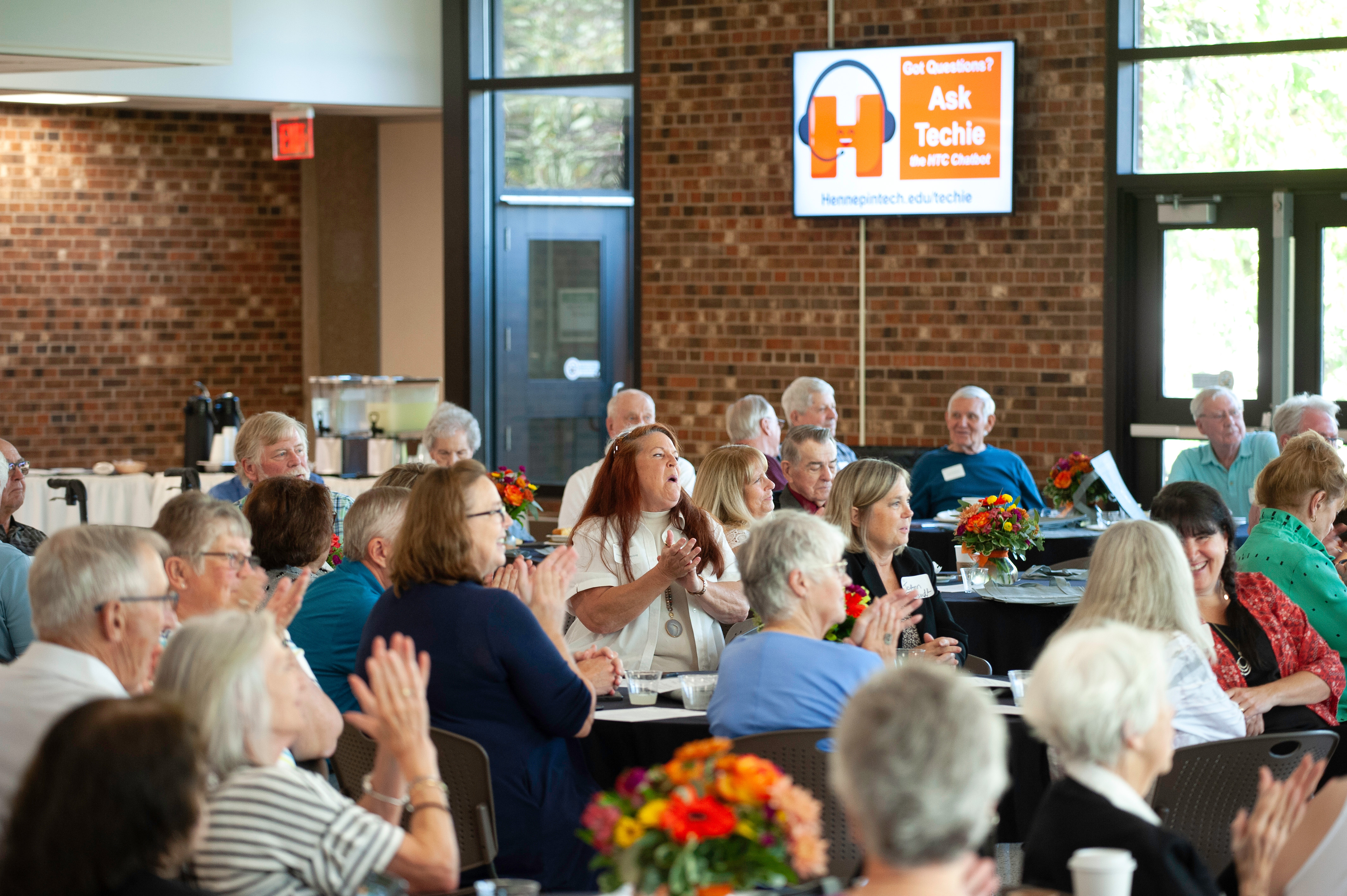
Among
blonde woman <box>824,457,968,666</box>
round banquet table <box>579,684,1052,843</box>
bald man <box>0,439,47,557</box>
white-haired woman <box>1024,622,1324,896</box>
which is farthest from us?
bald man <box>0,439,47,557</box>

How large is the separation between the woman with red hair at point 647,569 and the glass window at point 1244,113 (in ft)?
15.1

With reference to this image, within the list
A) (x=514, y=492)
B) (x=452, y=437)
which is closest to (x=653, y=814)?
(x=514, y=492)

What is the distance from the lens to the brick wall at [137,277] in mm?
10383

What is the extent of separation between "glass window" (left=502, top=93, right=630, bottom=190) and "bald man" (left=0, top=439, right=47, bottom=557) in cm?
436

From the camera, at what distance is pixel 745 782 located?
5.93ft

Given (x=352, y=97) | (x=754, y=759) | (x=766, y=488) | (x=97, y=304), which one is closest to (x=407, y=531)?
(x=754, y=759)

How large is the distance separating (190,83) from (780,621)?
6.79 meters

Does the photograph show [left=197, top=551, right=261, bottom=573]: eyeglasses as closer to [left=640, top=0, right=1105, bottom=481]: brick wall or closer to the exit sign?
[left=640, top=0, right=1105, bottom=481]: brick wall

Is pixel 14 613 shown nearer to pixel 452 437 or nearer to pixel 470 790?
pixel 470 790

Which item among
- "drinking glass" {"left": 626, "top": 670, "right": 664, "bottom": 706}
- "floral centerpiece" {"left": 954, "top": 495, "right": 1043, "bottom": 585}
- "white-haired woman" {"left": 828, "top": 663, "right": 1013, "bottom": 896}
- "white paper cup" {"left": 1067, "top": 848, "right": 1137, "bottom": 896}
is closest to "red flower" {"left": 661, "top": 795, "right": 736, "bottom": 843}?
"white-haired woman" {"left": 828, "top": 663, "right": 1013, "bottom": 896}

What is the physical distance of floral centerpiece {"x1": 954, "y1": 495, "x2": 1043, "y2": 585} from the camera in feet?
17.0

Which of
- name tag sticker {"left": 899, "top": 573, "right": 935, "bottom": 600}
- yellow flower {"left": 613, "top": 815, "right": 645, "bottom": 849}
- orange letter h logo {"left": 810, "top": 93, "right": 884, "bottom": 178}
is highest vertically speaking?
orange letter h logo {"left": 810, "top": 93, "right": 884, "bottom": 178}

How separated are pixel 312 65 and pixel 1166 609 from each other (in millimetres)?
7199

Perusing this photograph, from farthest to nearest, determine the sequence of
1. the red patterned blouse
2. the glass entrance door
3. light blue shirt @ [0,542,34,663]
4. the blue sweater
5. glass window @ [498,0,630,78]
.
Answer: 1. the glass entrance door
2. glass window @ [498,0,630,78]
3. the blue sweater
4. light blue shirt @ [0,542,34,663]
5. the red patterned blouse
